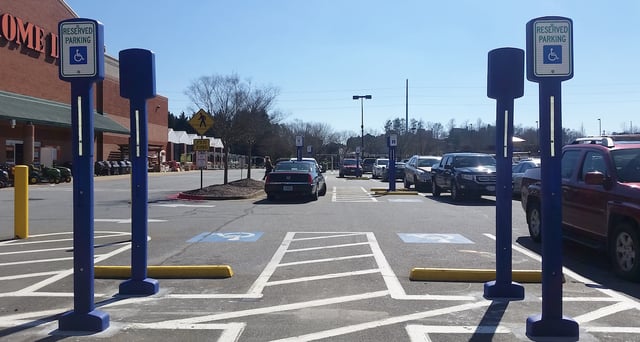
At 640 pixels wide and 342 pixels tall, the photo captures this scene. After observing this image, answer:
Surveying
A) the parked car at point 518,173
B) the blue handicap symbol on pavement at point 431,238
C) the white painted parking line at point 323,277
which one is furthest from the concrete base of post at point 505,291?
the parked car at point 518,173

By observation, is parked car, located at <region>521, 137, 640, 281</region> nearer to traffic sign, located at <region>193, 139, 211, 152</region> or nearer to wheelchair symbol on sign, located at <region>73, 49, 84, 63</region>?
wheelchair symbol on sign, located at <region>73, 49, 84, 63</region>

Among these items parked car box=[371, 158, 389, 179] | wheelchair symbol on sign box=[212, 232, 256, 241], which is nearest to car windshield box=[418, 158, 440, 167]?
parked car box=[371, 158, 389, 179]

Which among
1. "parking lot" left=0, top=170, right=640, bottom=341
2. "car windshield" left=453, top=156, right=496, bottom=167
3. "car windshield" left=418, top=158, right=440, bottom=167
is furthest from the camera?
"car windshield" left=418, top=158, right=440, bottom=167

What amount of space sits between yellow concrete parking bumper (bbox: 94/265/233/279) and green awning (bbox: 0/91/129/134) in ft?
77.3

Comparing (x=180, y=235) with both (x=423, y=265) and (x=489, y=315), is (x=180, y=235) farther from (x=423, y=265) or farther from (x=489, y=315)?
(x=489, y=315)

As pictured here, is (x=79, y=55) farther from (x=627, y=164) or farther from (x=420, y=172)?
(x=420, y=172)

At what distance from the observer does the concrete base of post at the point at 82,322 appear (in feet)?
17.7

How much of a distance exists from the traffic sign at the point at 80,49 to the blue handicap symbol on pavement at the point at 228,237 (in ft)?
20.4

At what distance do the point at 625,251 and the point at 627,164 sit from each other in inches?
52.3

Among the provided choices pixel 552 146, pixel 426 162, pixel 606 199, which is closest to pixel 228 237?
pixel 606 199

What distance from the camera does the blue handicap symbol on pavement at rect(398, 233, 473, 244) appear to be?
11102mm

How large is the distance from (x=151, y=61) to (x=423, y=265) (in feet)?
15.6

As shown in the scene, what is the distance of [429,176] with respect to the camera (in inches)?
1005

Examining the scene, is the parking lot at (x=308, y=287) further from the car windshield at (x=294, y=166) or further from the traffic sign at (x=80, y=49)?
the car windshield at (x=294, y=166)
